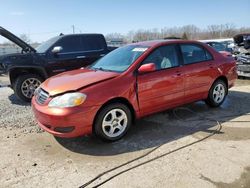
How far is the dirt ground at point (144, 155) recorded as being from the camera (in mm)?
3334

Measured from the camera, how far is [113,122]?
14.5 ft

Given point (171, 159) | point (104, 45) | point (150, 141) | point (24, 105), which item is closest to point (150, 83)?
point (150, 141)

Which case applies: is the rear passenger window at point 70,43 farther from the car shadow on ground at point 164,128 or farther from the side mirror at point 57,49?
the car shadow on ground at point 164,128

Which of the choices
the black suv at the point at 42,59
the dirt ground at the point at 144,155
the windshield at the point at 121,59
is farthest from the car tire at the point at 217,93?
the black suv at the point at 42,59

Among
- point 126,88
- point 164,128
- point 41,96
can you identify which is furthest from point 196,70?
point 41,96

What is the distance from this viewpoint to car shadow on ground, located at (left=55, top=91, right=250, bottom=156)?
428cm

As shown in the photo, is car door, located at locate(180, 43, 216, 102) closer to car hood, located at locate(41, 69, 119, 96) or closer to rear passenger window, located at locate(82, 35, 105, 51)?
car hood, located at locate(41, 69, 119, 96)

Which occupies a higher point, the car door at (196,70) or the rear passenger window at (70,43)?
the rear passenger window at (70,43)

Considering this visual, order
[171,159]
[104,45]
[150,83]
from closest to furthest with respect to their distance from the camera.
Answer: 1. [171,159]
2. [150,83]
3. [104,45]

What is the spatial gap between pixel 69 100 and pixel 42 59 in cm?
395

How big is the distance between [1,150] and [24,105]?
2.87 meters

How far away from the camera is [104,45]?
8.86m

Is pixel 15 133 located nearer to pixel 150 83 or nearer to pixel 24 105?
pixel 24 105

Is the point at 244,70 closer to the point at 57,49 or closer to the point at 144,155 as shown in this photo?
the point at 57,49
